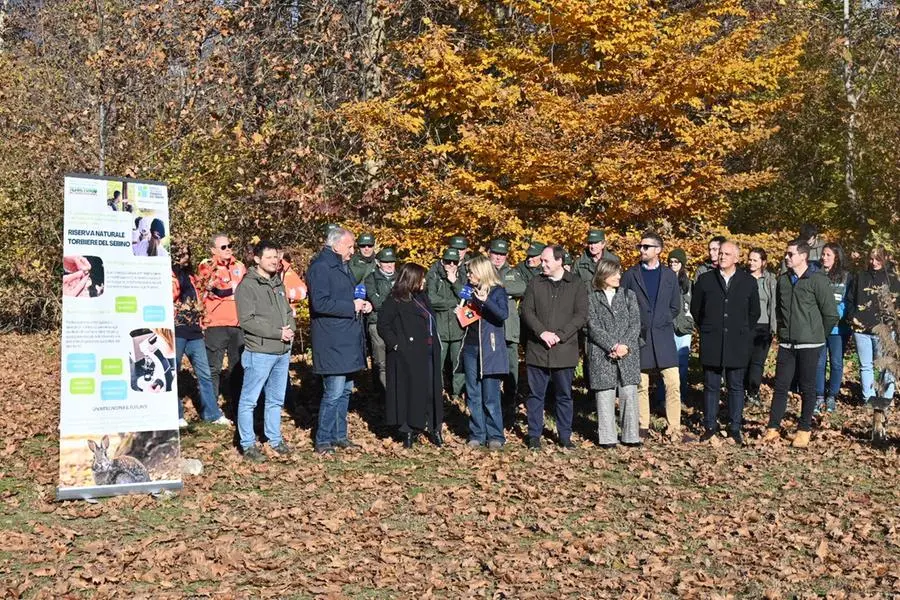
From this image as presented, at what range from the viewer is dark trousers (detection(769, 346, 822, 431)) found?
10.4m

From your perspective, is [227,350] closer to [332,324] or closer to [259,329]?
[332,324]

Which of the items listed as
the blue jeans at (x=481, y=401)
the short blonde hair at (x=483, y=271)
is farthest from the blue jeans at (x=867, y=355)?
the short blonde hair at (x=483, y=271)

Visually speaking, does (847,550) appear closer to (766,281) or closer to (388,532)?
(388,532)

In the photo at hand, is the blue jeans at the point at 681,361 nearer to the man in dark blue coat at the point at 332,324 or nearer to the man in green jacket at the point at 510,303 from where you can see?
the man in green jacket at the point at 510,303

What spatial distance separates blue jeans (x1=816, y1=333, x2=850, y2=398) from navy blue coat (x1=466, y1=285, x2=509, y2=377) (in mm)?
4319

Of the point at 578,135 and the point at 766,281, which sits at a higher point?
the point at 578,135

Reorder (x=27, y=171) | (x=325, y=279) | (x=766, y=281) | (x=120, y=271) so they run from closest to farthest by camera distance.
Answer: (x=120, y=271)
(x=325, y=279)
(x=766, y=281)
(x=27, y=171)

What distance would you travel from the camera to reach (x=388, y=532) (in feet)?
24.8

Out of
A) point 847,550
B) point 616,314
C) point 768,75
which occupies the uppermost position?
point 768,75

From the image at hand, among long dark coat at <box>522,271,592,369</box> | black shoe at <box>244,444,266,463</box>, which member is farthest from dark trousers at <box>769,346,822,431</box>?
black shoe at <box>244,444,266,463</box>

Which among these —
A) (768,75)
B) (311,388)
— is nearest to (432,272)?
(311,388)

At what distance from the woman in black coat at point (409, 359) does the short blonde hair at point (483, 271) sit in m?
0.53

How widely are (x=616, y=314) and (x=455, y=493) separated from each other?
9.50ft

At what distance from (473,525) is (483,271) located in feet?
10.8
